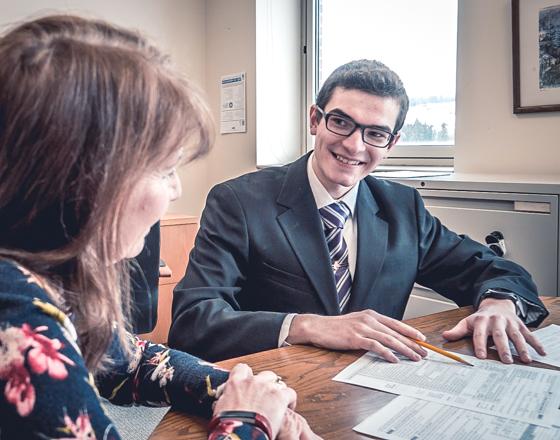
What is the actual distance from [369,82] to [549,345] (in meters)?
0.73

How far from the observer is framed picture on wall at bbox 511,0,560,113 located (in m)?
1.90

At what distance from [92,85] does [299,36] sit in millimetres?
2789

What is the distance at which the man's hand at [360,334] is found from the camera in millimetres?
1002

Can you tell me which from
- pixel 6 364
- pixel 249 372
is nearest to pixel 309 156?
pixel 249 372

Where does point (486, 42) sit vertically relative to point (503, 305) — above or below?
above

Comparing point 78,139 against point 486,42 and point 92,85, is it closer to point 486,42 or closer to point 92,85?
point 92,85

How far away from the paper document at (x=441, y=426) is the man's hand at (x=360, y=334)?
20 centimetres

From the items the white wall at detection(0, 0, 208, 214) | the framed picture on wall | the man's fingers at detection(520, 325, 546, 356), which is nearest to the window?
the framed picture on wall

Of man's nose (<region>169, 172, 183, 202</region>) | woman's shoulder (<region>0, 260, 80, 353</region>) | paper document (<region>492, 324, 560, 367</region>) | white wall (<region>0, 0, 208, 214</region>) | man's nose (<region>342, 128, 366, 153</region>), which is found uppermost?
white wall (<region>0, 0, 208, 214</region>)

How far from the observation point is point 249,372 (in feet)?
2.68

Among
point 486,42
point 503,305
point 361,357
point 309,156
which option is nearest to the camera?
point 361,357

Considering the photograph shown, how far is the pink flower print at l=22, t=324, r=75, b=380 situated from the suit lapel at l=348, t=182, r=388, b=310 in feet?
3.09

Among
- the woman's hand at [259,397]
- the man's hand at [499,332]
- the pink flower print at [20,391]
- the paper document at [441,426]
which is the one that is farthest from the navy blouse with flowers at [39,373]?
the man's hand at [499,332]

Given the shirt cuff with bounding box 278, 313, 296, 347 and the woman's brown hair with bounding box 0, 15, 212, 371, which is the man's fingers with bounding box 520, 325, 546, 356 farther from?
the woman's brown hair with bounding box 0, 15, 212, 371
